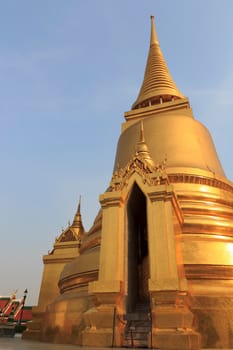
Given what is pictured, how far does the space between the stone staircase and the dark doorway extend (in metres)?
0.35

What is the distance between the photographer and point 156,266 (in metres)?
7.00

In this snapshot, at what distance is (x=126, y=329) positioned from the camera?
22.3 feet

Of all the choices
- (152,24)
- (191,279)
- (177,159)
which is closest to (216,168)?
(177,159)

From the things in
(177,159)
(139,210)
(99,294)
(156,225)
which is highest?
(177,159)

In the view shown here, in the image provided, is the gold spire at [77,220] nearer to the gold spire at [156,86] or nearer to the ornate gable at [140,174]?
the gold spire at [156,86]

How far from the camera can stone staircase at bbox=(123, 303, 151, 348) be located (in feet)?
21.1

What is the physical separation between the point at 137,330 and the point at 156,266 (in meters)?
1.50

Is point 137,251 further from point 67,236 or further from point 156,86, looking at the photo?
point 156,86

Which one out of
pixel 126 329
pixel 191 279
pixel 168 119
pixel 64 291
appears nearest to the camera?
pixel 126 329

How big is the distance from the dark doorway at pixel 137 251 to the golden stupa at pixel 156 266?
30 millimetres

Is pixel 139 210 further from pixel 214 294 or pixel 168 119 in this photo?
pixel 168 119

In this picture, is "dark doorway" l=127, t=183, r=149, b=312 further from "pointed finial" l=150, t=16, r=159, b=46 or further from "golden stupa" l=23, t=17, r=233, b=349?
"pointed finial" l=150, t=16, r=159, b=46

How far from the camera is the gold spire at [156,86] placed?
745 inches

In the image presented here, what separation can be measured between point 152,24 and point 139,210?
23474 millimetres
